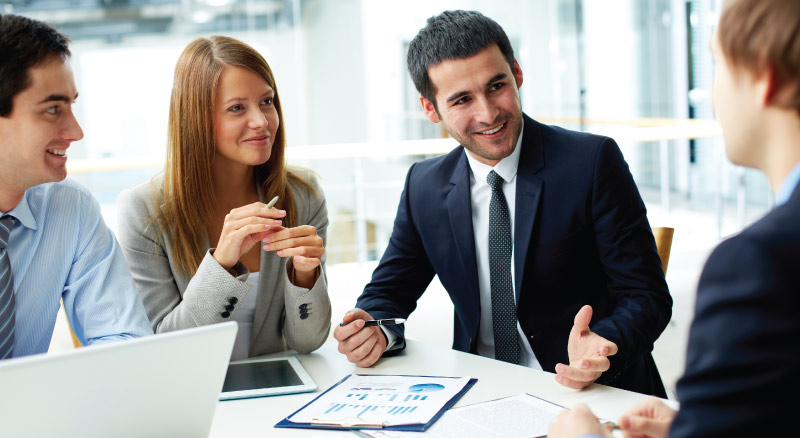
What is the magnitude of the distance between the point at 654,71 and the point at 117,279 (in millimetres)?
5864

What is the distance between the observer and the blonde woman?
1828 millimetres

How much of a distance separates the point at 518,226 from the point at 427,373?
49 cm

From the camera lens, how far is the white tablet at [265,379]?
1.46 metres

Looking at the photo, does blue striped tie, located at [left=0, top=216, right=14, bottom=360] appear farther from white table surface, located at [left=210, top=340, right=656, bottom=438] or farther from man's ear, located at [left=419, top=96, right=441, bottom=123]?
man's ear, located at [left=419, top=96, right=441, bottom=123]

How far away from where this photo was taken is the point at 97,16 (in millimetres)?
4820

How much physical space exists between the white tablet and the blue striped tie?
0.46 m

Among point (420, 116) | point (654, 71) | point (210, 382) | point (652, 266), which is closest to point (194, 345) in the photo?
point (210, 382)

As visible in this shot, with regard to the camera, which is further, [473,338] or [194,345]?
[473,338]

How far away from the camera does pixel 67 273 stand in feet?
5.50

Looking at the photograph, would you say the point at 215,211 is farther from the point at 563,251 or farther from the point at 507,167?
the point at 563,251

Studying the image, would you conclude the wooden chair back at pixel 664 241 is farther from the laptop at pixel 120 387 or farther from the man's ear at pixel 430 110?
the laptop at pixel 120 387

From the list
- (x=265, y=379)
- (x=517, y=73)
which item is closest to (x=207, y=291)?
(x=265, y=379)

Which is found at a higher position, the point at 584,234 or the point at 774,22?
the point at 774,22

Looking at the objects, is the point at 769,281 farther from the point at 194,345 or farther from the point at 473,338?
the point at 473,338
